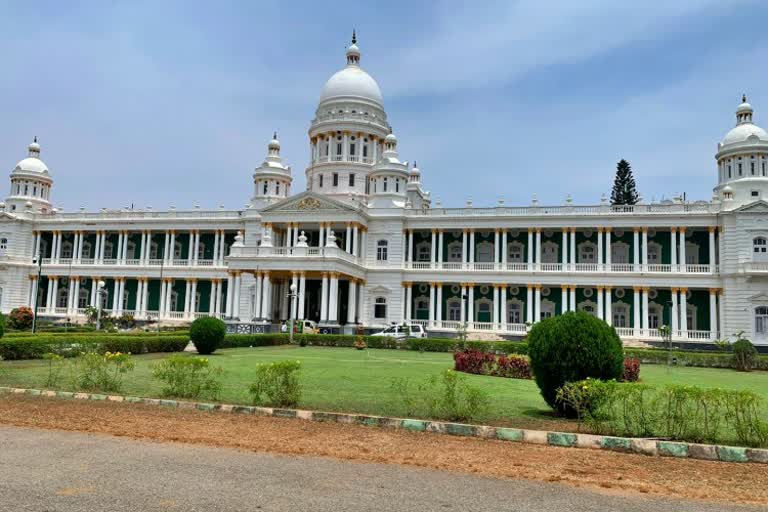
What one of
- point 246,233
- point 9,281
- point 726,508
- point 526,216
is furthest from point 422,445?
point 9,281

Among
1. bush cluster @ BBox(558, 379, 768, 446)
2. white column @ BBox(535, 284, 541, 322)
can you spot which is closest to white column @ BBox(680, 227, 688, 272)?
white column @ BBox(535, 284, 541, 322)

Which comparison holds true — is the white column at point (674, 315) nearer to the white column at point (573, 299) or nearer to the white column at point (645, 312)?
the white column at point (645, 312)

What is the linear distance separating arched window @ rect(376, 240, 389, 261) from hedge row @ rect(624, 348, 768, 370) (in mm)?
22119

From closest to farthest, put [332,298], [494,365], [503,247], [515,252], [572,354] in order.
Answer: [572,354] → [494,365] → [332,298] → [503,247] → [515,252]

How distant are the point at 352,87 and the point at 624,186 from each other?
3144cm

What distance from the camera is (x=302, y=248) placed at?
45000 mm

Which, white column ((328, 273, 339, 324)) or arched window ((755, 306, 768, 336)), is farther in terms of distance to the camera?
white column ((328, 273, 339, 324))

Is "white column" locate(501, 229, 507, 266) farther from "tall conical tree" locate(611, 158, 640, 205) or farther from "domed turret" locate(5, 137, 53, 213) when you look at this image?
"domed turret" locate(5, 137, 53, 213)

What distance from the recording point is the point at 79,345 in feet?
76.2

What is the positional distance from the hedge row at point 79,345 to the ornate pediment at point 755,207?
120 ft

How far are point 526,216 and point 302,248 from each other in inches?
668

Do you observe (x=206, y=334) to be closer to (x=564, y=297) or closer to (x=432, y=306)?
(x=432, y=306)

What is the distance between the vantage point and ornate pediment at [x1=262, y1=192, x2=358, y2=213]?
160ft

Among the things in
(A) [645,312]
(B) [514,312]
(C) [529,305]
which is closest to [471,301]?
(B) [514,312]
